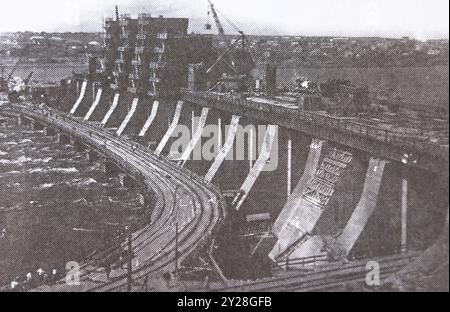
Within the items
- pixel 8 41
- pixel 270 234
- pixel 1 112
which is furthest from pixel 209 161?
pixel 8 41

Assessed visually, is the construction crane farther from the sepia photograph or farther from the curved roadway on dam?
the curved roadway on dam

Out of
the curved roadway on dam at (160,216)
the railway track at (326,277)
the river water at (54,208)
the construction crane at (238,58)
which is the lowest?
the river water at (54,208)

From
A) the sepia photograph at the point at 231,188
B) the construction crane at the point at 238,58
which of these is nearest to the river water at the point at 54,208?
the sepia photograph at the point at 231,188

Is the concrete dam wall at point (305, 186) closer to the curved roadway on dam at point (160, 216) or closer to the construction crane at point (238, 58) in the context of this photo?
the curved roadway on dam at point (160, 216)

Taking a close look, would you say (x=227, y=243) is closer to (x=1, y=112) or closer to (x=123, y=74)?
(x=123, y=74)

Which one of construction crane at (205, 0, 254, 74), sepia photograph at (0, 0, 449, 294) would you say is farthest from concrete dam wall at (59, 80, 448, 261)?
construction crane at (205, 0, 254, 74)
